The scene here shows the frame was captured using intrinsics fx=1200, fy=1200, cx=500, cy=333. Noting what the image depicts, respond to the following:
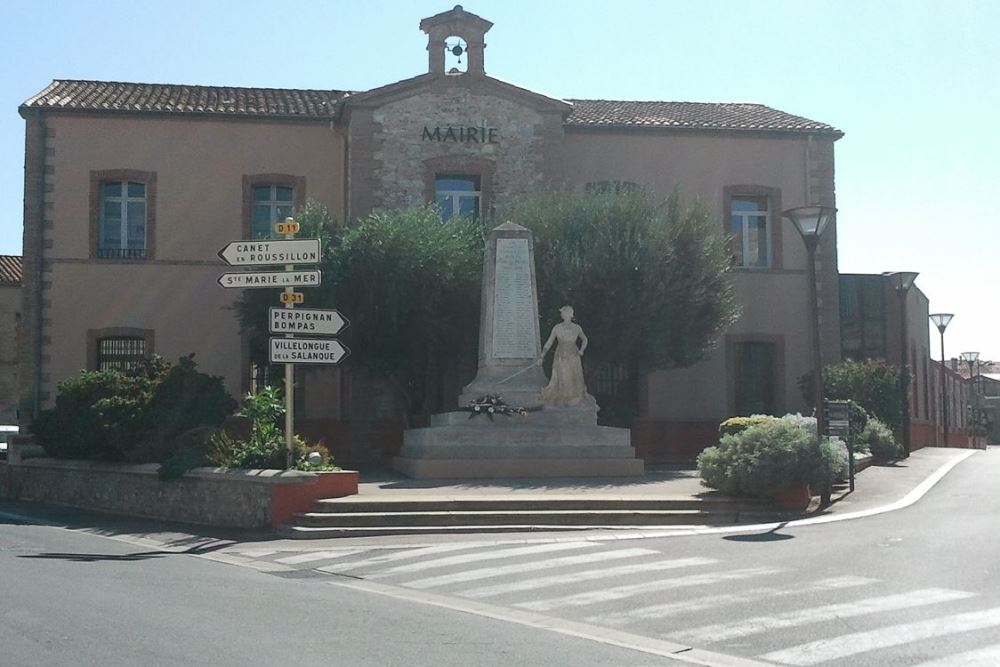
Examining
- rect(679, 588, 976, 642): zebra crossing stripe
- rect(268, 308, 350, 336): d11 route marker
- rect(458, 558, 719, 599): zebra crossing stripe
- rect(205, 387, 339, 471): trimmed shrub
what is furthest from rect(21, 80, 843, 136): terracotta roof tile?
rect(679, 588, 976, 642): zebra crossing stripe

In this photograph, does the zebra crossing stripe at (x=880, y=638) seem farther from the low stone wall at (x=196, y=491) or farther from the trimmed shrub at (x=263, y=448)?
the trimmed shrub at (x=263, y=448)

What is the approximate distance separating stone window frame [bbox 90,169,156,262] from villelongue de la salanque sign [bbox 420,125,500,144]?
6663mm

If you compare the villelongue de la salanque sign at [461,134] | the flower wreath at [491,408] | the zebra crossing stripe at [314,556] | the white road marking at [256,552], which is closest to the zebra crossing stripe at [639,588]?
the zebra crossing stripe at [314,556]

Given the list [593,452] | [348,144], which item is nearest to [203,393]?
[593,452]

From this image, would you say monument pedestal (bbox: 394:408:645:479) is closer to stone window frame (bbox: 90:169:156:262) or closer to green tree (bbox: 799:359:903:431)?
green tree (bbox: 799:359:903:431)

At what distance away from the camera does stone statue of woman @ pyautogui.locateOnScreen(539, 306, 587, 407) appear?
20688mm

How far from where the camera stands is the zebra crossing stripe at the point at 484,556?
1188 centimetres

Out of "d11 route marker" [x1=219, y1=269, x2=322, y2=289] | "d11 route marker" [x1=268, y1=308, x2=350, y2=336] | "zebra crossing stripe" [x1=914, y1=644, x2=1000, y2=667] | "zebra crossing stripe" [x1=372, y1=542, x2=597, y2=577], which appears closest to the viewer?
"zebra crossing stripe" [x1=914, y1=644, x2=1000, y2=667]

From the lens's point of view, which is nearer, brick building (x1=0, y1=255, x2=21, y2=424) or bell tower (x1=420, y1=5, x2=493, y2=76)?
bell tower (x1=420, y1=5, x2=493, y2=76)

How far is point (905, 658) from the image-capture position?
748 centimetres

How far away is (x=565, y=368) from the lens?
20.7 metres

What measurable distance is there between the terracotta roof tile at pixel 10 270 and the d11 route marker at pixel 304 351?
36.3 meters

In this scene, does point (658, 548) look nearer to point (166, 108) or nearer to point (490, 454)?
point (490, 454)

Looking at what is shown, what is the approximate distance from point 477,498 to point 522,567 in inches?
169
